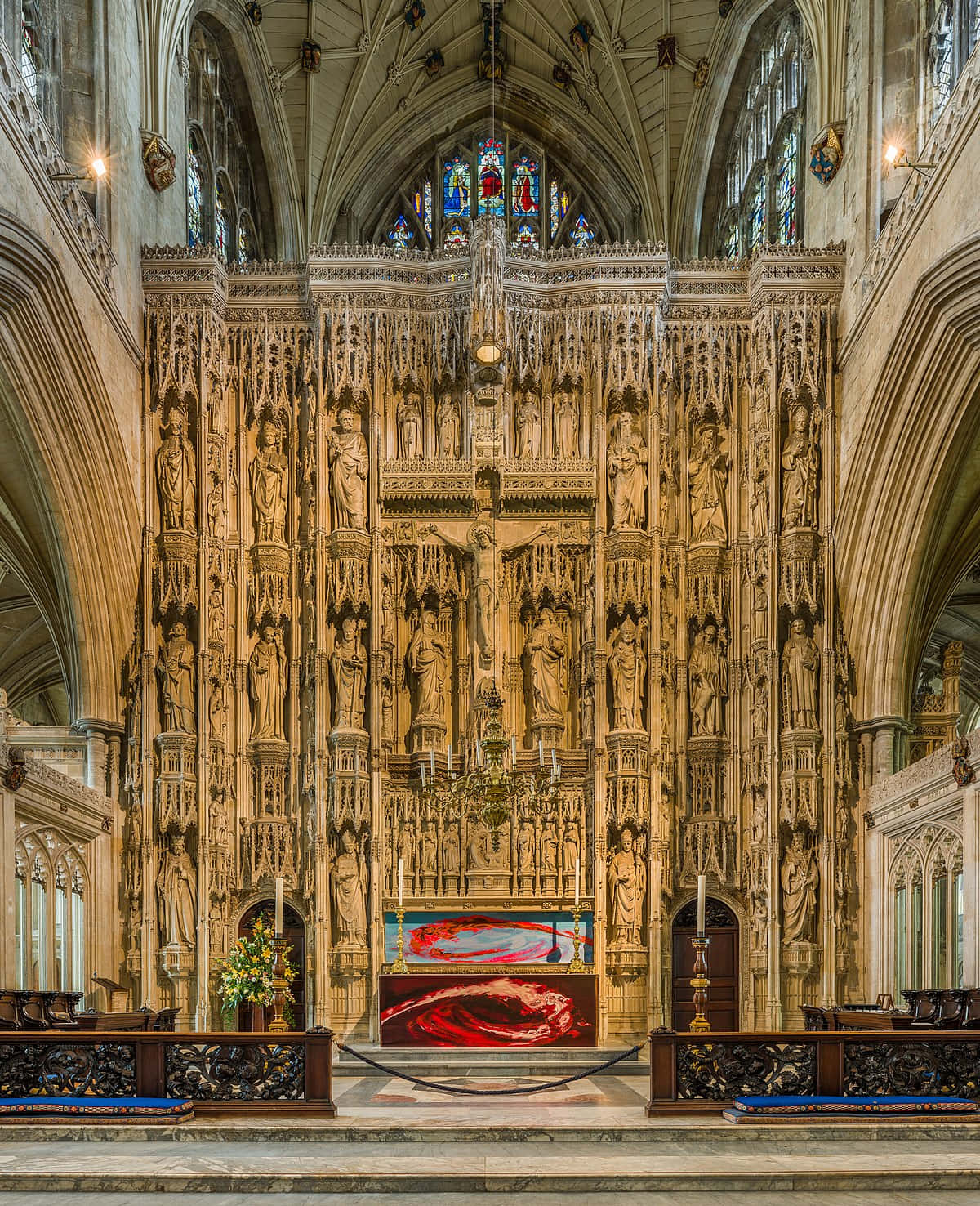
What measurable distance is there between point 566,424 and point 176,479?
217 inches

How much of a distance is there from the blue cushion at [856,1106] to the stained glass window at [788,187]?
53.0ft

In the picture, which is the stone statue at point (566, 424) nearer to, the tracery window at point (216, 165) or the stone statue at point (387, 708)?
the stone statue at point (387, 708)

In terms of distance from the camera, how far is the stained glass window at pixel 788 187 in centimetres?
2509

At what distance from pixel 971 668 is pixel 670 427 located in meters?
10.1

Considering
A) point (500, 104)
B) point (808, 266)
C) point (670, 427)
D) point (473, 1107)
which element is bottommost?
point (473, 1107)

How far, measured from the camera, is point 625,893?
69.7 feet

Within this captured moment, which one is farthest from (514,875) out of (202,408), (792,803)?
(202,408)

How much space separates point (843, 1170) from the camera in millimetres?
9836

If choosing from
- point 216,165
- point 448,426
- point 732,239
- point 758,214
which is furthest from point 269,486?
point 732,239

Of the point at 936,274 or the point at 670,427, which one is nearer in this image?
the point at 936,274

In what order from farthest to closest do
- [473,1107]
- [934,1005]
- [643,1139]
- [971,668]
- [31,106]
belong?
[971,668], [31,106], [934,1005], [473,1107], [643,1139]

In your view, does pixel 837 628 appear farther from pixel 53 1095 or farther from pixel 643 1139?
pixel 53 1095

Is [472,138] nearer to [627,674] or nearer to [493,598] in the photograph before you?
[493,598]

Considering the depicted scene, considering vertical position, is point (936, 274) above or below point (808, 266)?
below
